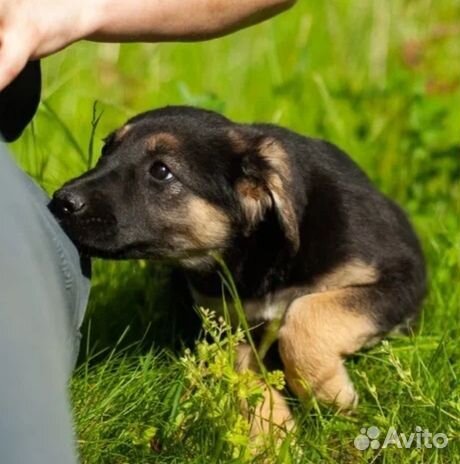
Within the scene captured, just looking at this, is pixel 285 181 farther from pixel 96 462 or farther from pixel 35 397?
pixel 35 397

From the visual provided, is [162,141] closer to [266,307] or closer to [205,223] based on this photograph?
[205,223]

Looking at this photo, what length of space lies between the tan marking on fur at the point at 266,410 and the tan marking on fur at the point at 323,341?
0.08m

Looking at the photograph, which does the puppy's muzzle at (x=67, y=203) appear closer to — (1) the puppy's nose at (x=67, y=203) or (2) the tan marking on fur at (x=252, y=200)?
(1) the puppy's nose at (x=67, y=203)

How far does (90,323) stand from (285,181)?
0.75 m

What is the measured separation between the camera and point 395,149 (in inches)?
225

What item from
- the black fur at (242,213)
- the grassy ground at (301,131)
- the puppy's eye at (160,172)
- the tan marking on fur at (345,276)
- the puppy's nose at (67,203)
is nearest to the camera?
the grassy ground at (301,131)

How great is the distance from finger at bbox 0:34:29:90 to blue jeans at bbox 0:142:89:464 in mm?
482

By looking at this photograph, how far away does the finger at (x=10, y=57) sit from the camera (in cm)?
301

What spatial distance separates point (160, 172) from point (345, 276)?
63cm

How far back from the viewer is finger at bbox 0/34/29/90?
3.01m

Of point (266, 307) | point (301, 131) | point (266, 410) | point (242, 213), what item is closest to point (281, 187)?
point (242, 213)

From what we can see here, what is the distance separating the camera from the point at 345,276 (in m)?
4.08

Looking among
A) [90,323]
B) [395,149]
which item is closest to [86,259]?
[90,323]

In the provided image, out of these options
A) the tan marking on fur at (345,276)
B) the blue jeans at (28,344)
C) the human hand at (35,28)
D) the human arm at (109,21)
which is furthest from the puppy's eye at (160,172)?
the blue jeans at (28,344)
